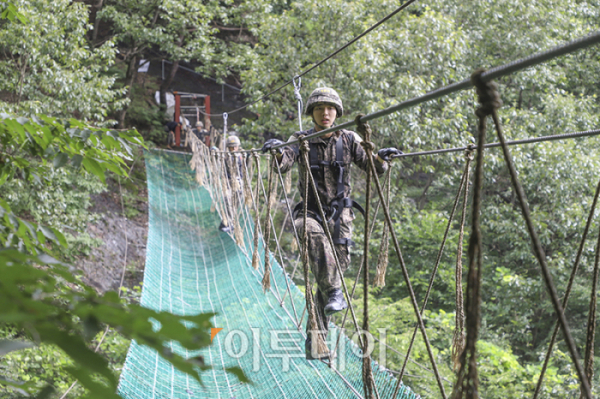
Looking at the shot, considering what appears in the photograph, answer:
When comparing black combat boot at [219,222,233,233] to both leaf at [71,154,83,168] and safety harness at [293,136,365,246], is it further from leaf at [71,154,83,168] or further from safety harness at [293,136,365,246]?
leaf at [71,154,83,168]

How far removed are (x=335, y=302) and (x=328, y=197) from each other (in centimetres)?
38

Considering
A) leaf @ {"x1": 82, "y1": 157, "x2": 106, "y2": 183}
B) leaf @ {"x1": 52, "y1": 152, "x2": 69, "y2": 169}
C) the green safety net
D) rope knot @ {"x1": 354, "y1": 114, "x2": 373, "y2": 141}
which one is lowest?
the green safety net

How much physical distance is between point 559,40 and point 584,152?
1425mm

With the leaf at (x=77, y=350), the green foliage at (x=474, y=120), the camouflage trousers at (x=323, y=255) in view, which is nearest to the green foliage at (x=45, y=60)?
the green foliage at (x=474, y=120)

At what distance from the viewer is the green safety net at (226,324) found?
7.80 ft

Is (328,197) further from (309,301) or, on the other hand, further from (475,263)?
(475,263)

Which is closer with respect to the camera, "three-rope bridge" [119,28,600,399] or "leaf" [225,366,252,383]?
"leaf" [225,366,252,383]

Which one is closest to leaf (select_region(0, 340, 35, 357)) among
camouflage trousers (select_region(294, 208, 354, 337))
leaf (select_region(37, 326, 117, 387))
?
leaf (select_region(37, 326, 117, 387))

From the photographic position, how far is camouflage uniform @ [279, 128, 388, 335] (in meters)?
1.85

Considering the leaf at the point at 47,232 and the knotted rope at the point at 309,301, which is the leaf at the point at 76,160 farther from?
the knotted rope at the point at 309,301

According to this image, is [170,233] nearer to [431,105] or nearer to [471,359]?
[431,105]

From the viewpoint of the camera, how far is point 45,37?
405 cm

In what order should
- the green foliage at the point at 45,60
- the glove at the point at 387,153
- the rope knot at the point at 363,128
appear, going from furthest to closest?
1. the green foliage at the point at 45,60
2. the glove at the point at 387,153
3. the rope knot at the point at 363,128

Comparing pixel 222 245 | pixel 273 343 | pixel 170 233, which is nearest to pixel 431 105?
pixel 222 245
